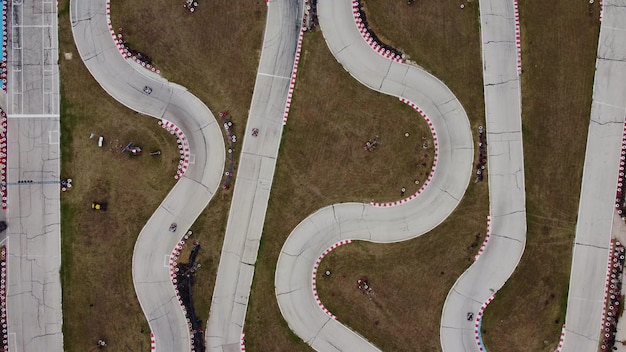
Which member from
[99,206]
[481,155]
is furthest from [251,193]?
[481,155]

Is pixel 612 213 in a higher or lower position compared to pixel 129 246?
higher

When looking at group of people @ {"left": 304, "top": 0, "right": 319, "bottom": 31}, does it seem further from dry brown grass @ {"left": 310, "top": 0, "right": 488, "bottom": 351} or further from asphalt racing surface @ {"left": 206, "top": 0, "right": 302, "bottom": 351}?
dry brown grass @ {"left": 310, "top": 0, "right": 488, "bottom": 351}

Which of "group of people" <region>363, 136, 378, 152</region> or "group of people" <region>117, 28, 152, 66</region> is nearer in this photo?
"group of people" <region>363, 136, 378, 152</region>

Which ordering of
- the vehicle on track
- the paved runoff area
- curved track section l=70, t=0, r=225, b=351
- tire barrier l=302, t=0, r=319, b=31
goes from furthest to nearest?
tire barrier l=302, t=0, r=319, b=31, curved track section l=70, t=0, r=225, b=351, the paved runoff area, the vehicle on track

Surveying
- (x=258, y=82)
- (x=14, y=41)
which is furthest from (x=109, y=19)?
(x=258, y=82)

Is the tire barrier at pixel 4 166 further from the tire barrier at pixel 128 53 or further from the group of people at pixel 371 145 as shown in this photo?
the group of people at pixel 371 145

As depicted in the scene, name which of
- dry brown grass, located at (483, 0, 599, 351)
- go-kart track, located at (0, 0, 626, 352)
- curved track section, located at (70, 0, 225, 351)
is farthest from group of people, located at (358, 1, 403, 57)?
curved track section, located at (70, 0, 225, 351)

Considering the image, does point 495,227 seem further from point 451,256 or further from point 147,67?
point 147,67

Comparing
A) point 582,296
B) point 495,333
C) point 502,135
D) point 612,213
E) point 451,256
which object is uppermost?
point 502,135
